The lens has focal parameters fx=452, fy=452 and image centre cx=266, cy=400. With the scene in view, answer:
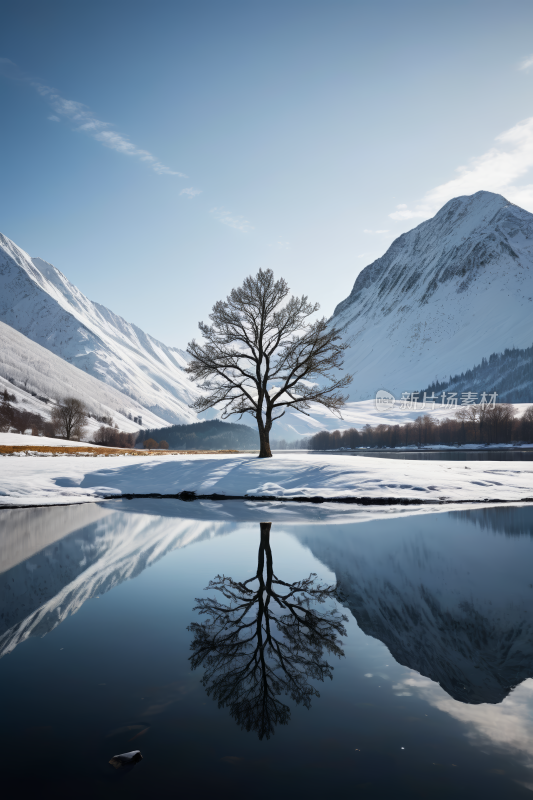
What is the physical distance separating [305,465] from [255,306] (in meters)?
12.7

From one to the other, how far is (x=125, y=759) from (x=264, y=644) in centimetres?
280

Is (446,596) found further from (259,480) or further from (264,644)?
(259,480)

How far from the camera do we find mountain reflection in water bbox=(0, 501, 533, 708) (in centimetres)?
596

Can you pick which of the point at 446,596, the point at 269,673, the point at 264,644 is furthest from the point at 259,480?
the point at 269,673

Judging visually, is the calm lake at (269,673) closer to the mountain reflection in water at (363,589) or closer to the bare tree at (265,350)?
the mountain reflection in water at (363,589)

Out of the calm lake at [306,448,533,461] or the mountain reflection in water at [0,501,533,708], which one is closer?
the mountain reflection in water at [0,501,533,708]

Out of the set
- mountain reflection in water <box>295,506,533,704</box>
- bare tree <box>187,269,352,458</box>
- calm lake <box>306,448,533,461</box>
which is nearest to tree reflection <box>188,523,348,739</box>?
mountain reflection in water <box>295,506,533,704</box>

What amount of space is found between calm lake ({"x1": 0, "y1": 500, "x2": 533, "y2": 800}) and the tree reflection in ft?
0.10

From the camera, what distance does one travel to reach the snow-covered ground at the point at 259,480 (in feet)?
79.8

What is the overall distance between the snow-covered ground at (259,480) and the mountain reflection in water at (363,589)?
6818mm

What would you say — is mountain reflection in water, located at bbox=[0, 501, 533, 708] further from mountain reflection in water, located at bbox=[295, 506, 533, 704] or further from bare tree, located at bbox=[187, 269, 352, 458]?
bare tree, located at bbox=[187, 269, 352, 458]

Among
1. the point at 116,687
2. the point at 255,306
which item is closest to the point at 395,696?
the point at 116,687

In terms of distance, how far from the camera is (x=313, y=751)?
4.31 meters

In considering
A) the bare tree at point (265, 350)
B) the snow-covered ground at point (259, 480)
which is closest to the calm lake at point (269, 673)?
the snow-covered ground at point (259, 480)
